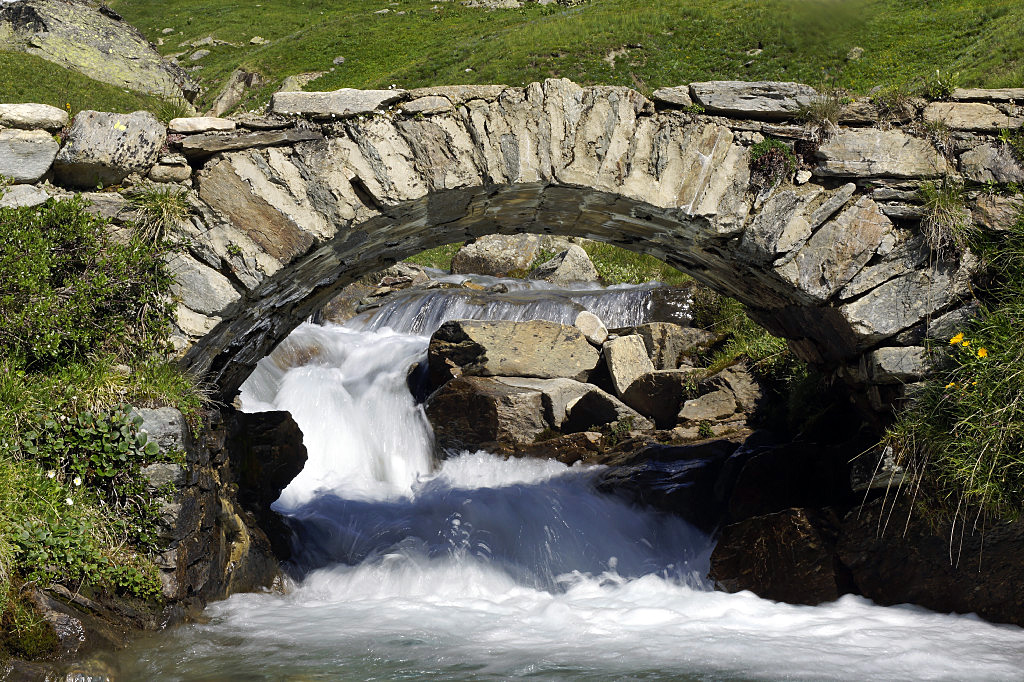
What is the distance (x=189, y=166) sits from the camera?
4.33 metres

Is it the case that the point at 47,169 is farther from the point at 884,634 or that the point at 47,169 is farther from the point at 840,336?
the point at 884,634

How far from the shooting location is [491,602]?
5.27 m

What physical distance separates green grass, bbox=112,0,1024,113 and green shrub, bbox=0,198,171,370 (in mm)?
5152

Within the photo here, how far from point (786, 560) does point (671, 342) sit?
16.3 feet

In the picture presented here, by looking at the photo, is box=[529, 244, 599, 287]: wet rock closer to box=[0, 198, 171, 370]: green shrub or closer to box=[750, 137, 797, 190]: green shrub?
box=[750, 137, 797, 190]: green shrub

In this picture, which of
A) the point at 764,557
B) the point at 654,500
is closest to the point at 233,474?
the point at 654,500

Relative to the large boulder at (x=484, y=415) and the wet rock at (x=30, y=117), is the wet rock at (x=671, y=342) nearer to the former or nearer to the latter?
the large boulder at (x=484, y=415)

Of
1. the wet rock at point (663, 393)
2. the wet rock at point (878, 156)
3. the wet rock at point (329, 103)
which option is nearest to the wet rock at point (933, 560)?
the wet rock at point (878, 156)

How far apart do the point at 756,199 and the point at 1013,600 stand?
8.79ft

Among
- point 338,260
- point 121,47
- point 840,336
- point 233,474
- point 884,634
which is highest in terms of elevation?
point 121,47

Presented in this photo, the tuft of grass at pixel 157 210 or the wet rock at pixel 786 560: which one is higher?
the tuft of grass at pixel 157 210

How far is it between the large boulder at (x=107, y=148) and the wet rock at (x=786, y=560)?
14.8 feet

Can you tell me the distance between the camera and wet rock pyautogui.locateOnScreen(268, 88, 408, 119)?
4457 millimetres

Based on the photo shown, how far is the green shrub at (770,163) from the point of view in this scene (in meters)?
4.68
